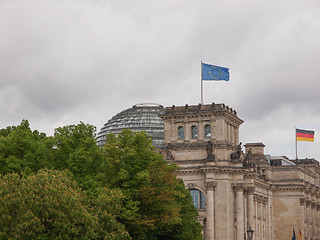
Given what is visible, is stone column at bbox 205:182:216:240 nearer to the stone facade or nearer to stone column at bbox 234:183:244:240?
the stone facade

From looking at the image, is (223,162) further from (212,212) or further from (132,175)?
(132,175)

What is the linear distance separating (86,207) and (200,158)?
50489 millimetres

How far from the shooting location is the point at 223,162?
4624 inches

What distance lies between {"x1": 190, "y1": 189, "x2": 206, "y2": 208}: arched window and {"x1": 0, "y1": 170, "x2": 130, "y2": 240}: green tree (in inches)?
1922

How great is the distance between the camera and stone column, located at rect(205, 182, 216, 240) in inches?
4525

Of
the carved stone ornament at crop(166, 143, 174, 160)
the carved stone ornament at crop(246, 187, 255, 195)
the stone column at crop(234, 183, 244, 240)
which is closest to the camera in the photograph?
the stone column at crop(234, 183, 244, 240)

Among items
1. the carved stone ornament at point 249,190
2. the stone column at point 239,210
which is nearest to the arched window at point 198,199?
the stone column at point 239,210

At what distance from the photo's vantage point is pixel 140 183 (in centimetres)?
8262

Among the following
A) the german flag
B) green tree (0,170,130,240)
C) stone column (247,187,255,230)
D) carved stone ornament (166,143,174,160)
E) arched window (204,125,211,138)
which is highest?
the german flag

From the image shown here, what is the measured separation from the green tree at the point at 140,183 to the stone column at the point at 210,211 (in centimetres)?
2701

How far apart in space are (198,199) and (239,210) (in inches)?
289

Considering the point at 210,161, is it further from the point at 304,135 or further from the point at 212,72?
the point at 304,135

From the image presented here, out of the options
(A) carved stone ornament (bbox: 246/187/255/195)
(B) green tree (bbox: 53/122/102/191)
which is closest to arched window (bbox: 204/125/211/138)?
(A) carved stone ornament (bbox: 246/187/255/195)

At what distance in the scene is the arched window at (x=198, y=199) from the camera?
117938 mm
